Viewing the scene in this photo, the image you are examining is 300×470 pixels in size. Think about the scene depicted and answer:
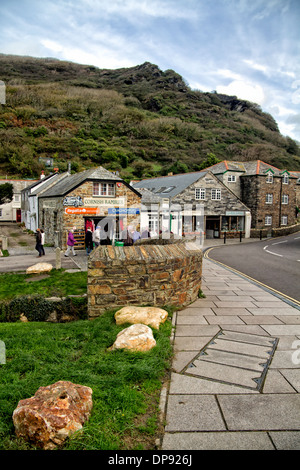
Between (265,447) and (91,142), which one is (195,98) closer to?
(91,142)

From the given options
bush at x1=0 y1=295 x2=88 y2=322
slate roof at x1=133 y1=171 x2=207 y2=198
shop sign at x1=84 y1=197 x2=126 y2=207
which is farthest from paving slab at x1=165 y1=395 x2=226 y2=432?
slate roof at x1=133 y1=171 x2=207 y2=198

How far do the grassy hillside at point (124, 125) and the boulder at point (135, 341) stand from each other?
51.4 metres

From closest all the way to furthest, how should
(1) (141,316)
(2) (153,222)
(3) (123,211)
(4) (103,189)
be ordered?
(1) (141,316) → (4) (103,189) → (3) (123,211) → (2) (153,222)

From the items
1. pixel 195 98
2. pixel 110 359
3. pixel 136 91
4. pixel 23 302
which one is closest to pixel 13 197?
pixel 23 302

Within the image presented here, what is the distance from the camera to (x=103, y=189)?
2228cm

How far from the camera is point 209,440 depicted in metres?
3.13

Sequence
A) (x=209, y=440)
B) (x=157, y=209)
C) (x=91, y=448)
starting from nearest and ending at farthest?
(x=91, y=448) → (x=209, y=440) → (x=157, y=209)

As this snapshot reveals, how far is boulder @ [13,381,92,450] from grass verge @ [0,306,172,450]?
0.08 metres

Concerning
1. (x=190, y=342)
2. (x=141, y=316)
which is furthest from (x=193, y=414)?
(x=141, y=316)

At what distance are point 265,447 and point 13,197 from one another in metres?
49.1

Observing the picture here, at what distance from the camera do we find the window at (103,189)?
22.0 m

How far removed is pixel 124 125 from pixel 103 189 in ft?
231

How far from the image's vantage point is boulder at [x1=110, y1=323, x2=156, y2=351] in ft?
16.0

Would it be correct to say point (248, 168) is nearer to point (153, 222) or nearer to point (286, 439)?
point (153, 222)
